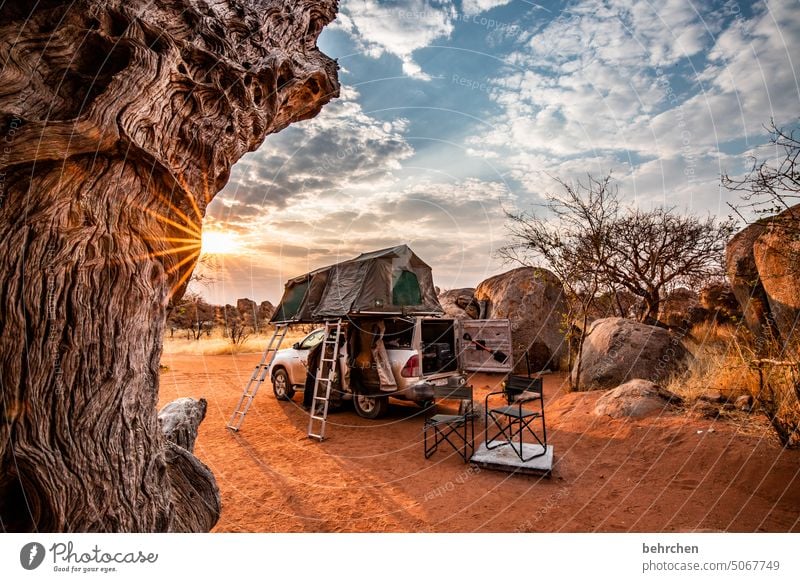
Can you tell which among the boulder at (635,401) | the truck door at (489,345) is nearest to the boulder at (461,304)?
the truck door at (489,345)

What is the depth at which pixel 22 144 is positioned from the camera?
180 centimetres

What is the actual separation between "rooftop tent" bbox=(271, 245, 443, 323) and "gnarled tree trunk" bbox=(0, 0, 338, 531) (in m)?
5.04

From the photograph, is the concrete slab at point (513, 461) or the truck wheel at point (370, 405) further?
the truck wheel at point (370, 405)

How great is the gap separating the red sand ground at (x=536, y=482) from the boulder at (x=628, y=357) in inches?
96.5

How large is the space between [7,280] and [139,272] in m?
0.53

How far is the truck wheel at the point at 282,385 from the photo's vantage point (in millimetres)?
9781

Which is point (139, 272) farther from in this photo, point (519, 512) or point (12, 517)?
point (519, 512)

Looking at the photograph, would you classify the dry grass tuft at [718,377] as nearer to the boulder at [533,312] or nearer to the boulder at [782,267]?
the boulder at [782,267]

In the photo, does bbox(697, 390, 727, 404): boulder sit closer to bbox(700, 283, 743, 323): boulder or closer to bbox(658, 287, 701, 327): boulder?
bbox(700, 283, 743, 323): boulder

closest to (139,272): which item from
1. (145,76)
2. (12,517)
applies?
(145,76)

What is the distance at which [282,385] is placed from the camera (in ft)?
32.6

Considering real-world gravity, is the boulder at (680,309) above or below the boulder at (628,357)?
above

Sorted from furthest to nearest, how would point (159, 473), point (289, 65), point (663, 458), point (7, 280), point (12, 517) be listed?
point (663, 458) → point (289, 65) → point (159, 473) → point (12, 517) → point (7, 280)

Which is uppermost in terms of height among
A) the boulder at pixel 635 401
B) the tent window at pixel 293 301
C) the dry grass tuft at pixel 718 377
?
the tent window at pixel 293 301
